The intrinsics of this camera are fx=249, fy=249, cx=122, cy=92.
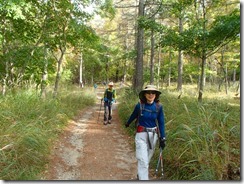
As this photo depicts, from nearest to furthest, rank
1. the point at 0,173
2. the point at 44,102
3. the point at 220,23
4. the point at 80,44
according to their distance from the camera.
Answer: the point at 0,173, the point at 220,23, the point at 44,102, the point at 80,44

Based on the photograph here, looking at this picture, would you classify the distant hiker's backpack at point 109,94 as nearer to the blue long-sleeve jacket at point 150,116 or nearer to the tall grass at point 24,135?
the tall grass at point 24,135

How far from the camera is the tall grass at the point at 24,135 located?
14.6ft

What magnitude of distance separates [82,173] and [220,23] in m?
5.64

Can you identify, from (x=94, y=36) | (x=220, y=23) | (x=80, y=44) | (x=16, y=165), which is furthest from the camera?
(x=80, y=44)

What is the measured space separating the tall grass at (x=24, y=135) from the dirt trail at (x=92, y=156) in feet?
1.03

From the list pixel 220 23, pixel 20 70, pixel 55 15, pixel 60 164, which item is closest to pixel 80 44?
pixel 55 15

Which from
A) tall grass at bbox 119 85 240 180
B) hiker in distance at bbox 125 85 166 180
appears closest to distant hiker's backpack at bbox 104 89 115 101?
tall grass at bbox 119 85 240 180

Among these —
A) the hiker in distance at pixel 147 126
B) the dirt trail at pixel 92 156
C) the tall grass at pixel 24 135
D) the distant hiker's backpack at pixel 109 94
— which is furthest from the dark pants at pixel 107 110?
the hiker in distance at pixel 147 126

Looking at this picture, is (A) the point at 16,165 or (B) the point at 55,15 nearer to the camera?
(A) the point at 16,165

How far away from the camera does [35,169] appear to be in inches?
185

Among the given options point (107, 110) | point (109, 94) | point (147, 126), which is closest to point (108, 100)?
point (109, 94)

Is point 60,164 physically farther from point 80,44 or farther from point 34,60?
point 80,44

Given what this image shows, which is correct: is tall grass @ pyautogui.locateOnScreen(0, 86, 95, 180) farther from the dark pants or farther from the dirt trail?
the dark pants

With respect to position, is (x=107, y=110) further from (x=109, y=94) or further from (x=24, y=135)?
(x=24, y=135)
